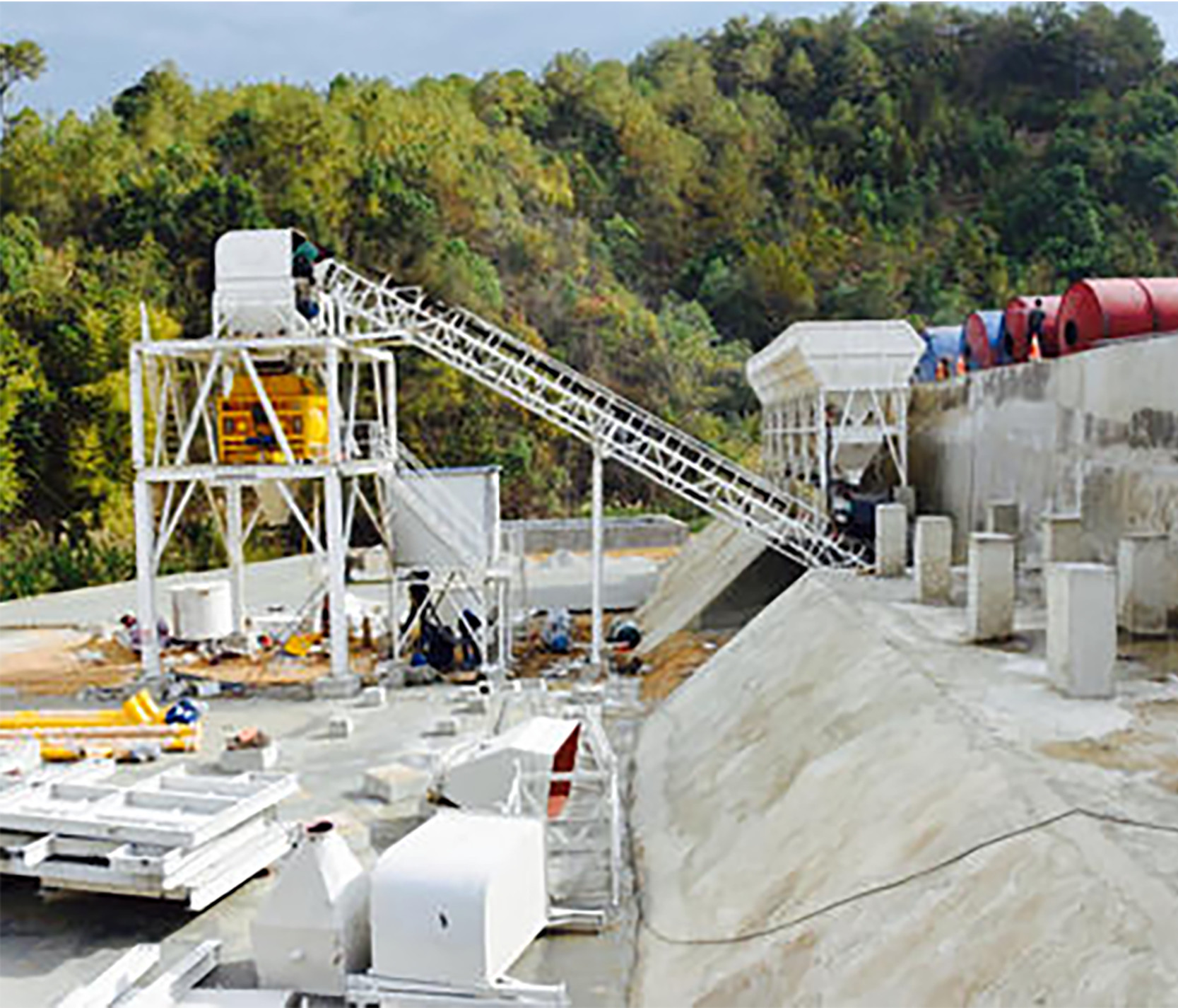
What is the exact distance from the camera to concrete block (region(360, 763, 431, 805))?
1498 cm

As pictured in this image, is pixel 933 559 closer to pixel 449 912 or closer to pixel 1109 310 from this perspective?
pixel 1109 310

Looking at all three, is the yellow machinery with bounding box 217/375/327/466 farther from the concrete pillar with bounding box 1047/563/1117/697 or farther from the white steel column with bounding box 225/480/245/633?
the concrete pillar with bounding box 1047/563/1117/697

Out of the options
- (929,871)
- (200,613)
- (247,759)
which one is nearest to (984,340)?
(200,613)

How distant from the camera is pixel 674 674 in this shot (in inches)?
824

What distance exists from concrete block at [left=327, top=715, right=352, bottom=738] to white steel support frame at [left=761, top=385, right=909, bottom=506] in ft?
37.2

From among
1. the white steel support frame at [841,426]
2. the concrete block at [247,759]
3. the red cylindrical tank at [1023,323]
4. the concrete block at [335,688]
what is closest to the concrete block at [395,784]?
the concrete block at [247,759]

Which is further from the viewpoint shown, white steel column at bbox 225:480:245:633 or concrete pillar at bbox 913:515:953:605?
white steel column at bbox 225:480:245:633

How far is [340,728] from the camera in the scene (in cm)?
1858

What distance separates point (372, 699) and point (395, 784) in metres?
5.82

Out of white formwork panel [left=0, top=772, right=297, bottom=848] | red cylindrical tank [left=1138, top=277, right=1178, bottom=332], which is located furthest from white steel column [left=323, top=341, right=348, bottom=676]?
red cylindrical tank [left=1138, top=277, right=1178, bottom=332]

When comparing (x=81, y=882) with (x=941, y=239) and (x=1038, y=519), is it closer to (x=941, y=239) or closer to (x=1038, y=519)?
(x=1038, y=519)

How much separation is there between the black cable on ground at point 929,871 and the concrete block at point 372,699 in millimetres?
11776

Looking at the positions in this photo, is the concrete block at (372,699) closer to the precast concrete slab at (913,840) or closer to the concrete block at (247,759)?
the concrete block at (247,759)

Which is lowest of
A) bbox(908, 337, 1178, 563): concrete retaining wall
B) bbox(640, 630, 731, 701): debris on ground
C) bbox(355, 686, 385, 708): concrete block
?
bbox(355, 686, 385, 708): concrete block
